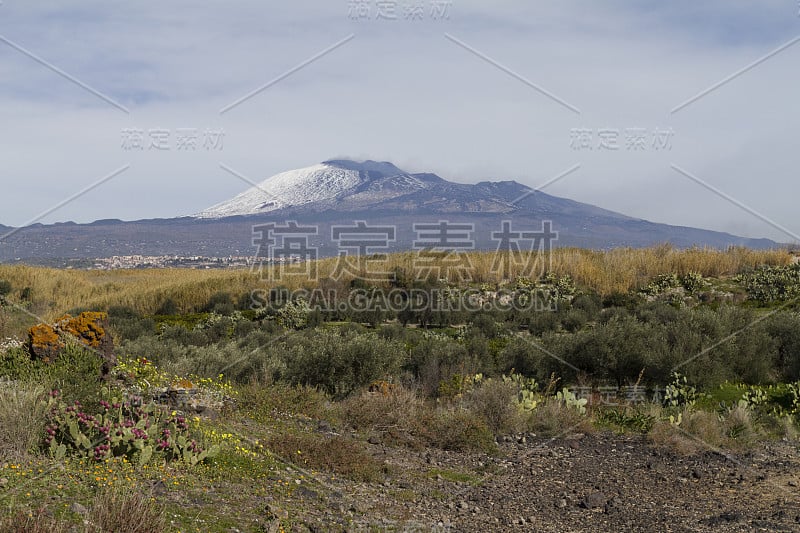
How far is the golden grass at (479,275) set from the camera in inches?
951

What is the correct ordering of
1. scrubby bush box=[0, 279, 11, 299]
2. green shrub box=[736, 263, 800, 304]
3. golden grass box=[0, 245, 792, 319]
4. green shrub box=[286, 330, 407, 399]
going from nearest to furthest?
green shrub box=[286, 330, 407, 399] < green shrub box=[736, 263, 800, 304] < golden grass box=[0, 245, 792, 319] < scrubby bush box=[0, 279, 11, 299]

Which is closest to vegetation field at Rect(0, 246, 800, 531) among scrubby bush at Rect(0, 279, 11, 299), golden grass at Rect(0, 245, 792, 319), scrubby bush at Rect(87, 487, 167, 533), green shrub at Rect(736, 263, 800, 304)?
scrubby bush at Rect(87, 487, 167, 533)

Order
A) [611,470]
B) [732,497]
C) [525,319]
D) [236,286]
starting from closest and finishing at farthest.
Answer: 1. [732,497]
2. [611,470]
3. [525,319]
4. [236,286]

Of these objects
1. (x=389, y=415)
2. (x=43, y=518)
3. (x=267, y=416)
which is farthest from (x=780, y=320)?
(x=43, y=518)

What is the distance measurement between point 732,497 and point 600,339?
5.53 m

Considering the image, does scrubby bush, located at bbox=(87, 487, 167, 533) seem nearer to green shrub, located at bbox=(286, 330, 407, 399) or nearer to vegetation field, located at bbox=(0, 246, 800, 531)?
vegetation field, located at bbox=(0, 246, 800, 531)

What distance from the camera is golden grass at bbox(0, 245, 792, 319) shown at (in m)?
24.2

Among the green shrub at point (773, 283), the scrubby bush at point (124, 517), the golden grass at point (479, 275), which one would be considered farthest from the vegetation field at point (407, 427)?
the golden grass at point (479, 275)

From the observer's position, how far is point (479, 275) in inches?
1015

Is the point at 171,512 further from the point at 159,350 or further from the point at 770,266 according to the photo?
the point at 770,266

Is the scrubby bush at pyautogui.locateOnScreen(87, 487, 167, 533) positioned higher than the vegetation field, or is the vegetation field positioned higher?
the scrubby bush at pyautogui.locateOnScreen(87, 487, 167, 533)

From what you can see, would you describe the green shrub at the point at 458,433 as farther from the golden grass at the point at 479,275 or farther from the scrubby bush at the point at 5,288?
the scrubby bush at the point at 5,288

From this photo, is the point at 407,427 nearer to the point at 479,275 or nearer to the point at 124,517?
the point at 124,517

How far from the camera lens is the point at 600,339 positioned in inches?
491
